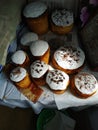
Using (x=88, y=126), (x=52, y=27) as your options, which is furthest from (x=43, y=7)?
(x=88, y=126)

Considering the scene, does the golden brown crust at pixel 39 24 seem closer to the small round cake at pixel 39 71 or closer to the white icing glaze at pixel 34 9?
the white icing glaze at pixel 34 9

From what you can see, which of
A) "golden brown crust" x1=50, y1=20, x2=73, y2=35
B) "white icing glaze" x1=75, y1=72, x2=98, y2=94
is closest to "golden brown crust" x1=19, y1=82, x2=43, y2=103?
"white icing glaze" x1=75, y1=72, x2=98, y2=94

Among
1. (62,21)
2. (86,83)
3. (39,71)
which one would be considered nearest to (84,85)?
(86,83)

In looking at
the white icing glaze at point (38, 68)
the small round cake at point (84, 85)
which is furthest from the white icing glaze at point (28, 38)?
the small round cake at point (84, 85)

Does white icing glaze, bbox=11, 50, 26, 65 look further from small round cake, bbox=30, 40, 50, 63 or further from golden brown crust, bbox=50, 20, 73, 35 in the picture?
golden brown crust, bbox=50, 20, 73, 35

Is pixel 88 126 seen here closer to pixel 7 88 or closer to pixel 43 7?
pixel 7 88
